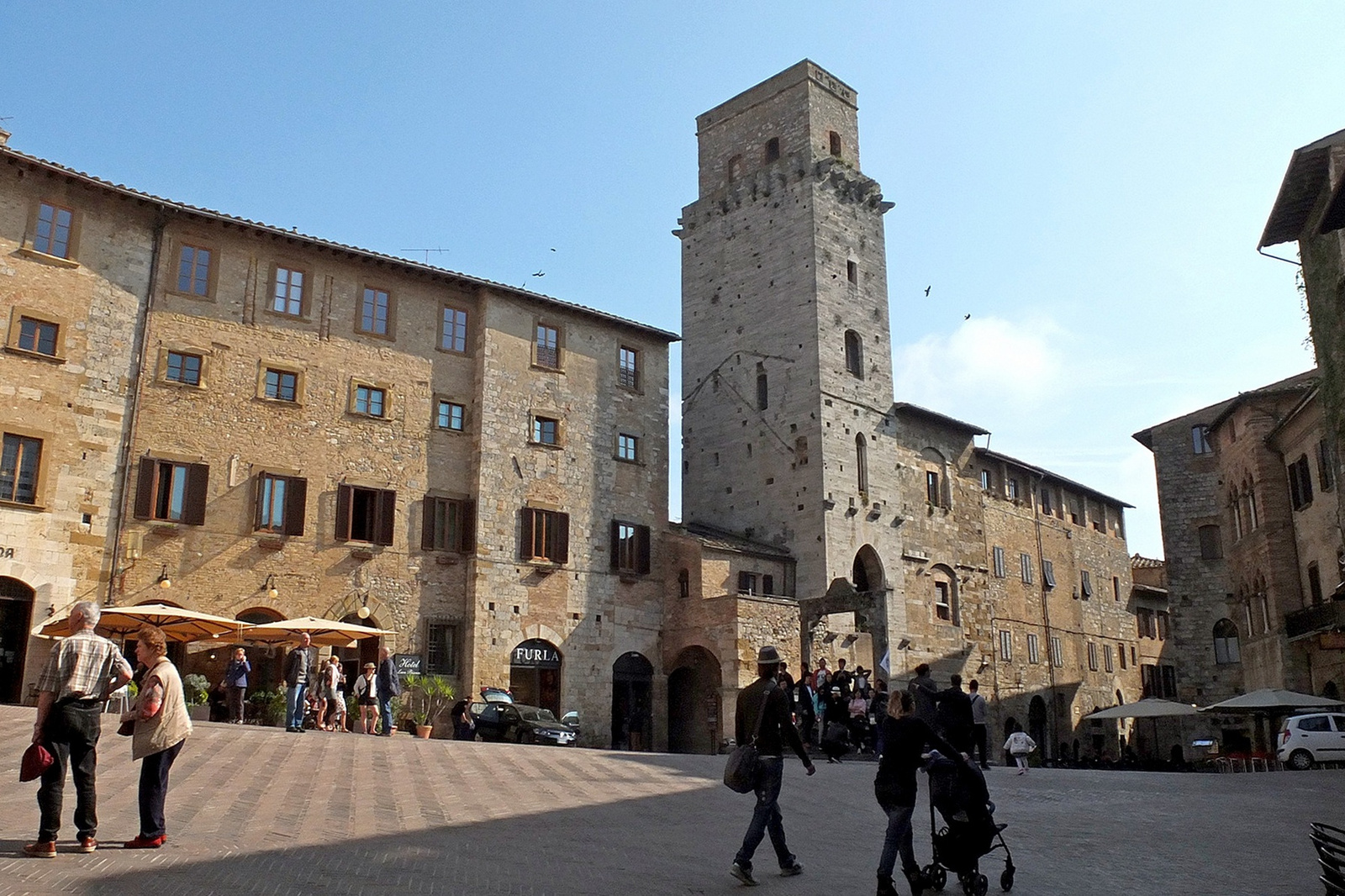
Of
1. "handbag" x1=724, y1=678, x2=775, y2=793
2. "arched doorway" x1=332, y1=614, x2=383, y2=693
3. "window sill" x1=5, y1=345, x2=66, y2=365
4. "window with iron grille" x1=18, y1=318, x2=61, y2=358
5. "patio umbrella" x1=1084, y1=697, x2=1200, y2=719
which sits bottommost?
"handbag" x1=724, y1=678, x2=775, y2=793

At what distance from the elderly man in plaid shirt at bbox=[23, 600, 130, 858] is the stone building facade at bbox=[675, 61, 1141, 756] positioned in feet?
95.6

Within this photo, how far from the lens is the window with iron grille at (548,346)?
3494cm

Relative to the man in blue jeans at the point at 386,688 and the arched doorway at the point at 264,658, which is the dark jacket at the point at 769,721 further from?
the arched doorway at the point at 264,658

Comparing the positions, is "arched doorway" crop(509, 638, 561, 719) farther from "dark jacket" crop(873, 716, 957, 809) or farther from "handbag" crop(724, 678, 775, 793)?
"dark jacket" crop(873, 716, 957, 809)

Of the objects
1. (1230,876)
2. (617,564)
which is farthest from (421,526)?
(1230,876)

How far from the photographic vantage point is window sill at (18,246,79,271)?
26641 mm

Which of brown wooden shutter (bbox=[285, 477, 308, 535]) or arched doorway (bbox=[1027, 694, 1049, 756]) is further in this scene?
arched doorway (bbox=[1027, 694, 1049, 756])

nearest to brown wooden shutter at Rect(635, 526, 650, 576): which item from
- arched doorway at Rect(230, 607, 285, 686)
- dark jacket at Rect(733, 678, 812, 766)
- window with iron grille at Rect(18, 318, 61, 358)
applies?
arched doorway at Rect(230, 607, 285, 686)

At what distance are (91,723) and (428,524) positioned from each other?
23.3m

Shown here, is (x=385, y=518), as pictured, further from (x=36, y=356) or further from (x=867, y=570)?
(x=867, y=570)

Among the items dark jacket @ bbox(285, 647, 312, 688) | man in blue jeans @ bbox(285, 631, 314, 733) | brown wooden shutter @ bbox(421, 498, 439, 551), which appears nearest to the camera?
man in blue jeans @ bbox(285, 631, 314, 733)

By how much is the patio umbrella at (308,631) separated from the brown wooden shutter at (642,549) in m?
10.5

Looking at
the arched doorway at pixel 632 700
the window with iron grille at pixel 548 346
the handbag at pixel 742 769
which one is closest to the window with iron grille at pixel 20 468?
the window with iron grille at pixel 548 346

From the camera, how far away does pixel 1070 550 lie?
56.1 m
